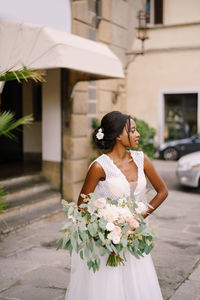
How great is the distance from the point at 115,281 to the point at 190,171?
7674mm

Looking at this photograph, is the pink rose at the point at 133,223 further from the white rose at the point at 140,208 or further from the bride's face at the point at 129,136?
the bride's face at the point at 129,136

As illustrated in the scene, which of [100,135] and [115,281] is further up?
[100,135]

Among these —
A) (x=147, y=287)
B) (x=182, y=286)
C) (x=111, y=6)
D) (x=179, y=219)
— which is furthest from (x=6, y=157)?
(x=147, y=287)

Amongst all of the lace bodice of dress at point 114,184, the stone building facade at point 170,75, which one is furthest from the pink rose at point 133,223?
the stone building facade at point 170,75

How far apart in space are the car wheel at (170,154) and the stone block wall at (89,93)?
721cm

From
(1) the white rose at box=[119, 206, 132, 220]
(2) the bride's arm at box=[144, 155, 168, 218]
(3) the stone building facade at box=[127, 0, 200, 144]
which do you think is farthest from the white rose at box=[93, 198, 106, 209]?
(3) the stone building facade at box=[127, 0, 200, 144]

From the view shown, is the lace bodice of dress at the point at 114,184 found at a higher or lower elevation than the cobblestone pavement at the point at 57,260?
higher

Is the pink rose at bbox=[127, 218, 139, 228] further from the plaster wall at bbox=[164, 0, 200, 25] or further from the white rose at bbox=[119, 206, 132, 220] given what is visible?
the plaster wall at bbox=[164, 0, 200, 25]

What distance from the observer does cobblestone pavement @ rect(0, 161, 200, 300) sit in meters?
4.77

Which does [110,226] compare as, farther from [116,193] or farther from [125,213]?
[116,193]

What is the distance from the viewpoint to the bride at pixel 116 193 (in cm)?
343

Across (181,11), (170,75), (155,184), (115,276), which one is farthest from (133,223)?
(181,11)

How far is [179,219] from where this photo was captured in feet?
26.7

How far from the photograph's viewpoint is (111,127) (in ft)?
11.6
